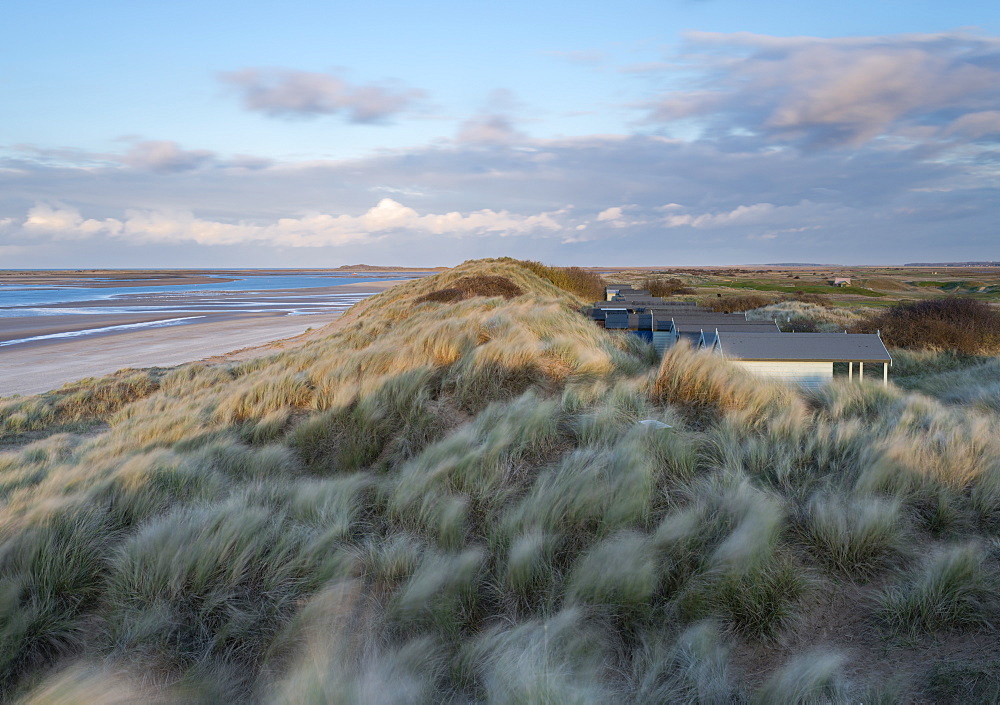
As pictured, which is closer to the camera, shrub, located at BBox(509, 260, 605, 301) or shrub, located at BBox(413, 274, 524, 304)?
shrub, located at BBox(413, 274, 524, 304)

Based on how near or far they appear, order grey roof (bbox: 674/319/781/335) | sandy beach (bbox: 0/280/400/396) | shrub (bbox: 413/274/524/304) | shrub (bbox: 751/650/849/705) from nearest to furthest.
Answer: shrub (bbox: 751/650/849/705), grey roof (bbox: 674/319/781/335), sandy beach (bbox: 0/280/400/396), shrub (bbox: 413/274/524/304)

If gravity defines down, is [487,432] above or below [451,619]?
above

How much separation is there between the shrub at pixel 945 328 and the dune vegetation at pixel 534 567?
2501 centimetres

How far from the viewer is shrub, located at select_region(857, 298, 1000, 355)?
25.4 metres

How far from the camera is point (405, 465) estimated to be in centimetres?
512

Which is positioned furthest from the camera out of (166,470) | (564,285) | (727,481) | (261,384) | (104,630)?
(564,285)

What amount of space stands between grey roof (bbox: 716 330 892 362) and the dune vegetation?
10818mm

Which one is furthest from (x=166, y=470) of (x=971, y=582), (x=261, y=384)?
(x=971, y=582)

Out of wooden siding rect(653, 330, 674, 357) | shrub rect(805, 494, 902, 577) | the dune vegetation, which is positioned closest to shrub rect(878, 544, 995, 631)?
the dune vegetation

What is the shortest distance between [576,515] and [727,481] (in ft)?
3.87

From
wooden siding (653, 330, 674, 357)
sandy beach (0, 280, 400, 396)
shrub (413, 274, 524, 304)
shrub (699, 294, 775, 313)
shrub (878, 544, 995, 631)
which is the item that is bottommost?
sandy beach (0, 280, 400, 396)

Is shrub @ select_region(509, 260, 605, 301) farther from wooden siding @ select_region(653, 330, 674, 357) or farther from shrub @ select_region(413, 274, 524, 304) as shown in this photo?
wooden siding @ select_region(653, 330, 674, 357)

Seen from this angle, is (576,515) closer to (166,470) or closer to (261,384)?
(166,470)

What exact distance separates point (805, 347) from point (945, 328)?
15.0m
